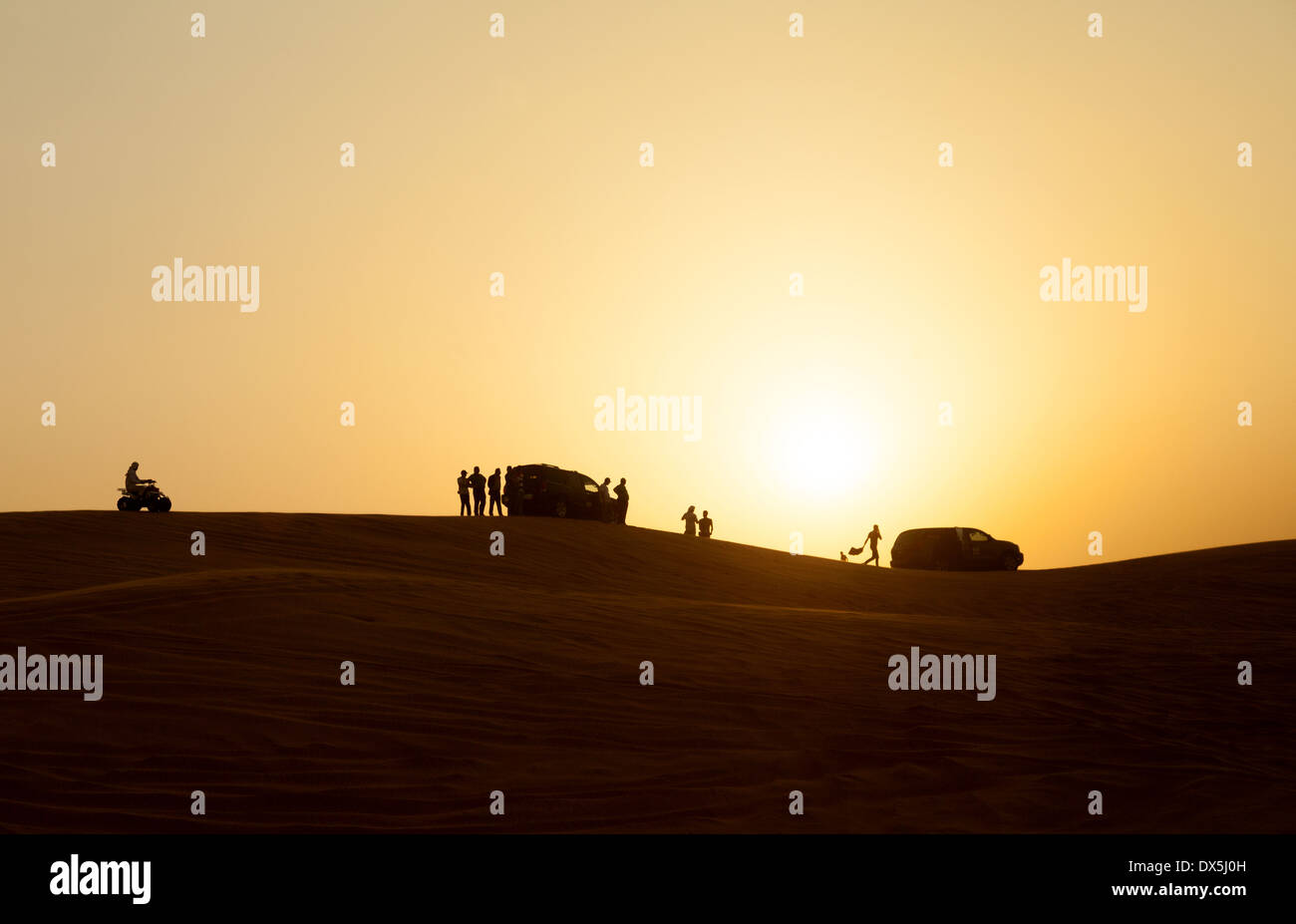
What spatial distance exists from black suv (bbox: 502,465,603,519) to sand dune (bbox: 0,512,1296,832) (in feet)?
38.9

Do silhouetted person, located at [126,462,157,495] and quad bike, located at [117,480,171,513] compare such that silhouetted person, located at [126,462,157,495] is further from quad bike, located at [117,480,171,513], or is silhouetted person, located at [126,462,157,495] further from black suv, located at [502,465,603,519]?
black suv, located at [502,465,603,519]

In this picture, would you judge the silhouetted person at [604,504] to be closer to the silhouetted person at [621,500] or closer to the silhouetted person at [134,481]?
the silhouetted person at [621,500]

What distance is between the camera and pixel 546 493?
29.3m

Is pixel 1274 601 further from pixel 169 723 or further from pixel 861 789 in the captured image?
pixel 169 723

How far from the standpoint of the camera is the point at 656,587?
22031 mm

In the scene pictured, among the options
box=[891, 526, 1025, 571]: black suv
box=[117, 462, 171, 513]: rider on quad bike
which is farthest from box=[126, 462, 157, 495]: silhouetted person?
box=[891, 526, 1025, 571]: black suv

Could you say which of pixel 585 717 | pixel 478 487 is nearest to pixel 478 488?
pixel 478 487

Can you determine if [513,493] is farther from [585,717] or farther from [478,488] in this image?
[585,717]

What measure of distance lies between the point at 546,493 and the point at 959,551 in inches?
438

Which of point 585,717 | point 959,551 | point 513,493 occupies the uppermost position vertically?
point 513,493

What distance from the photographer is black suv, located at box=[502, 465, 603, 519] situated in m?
29.1
